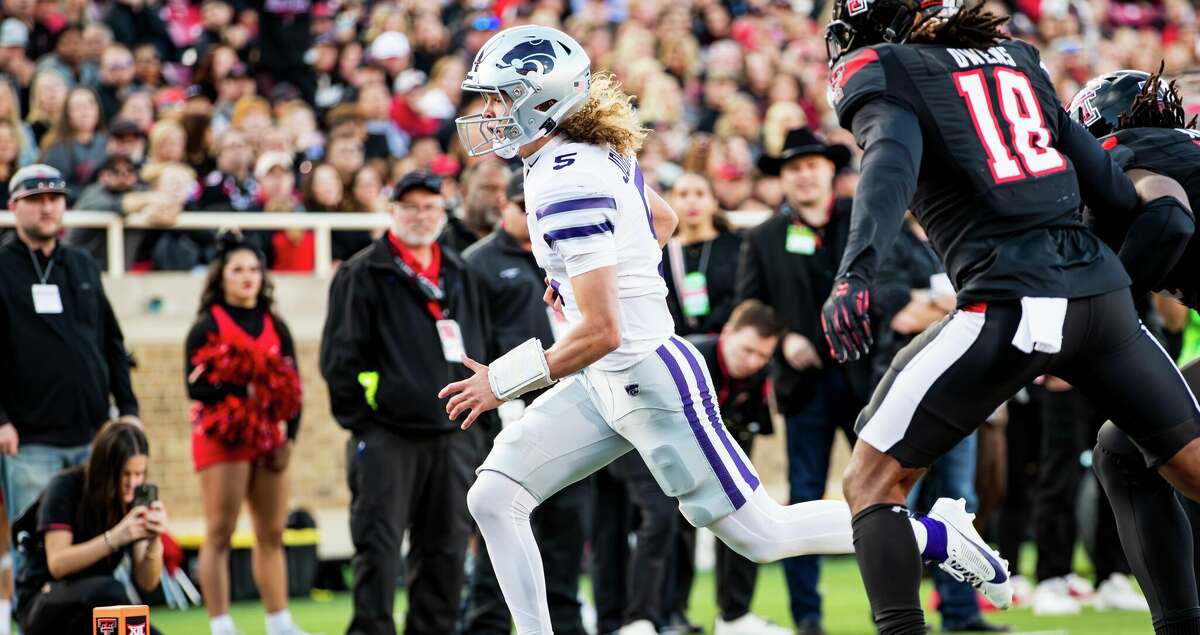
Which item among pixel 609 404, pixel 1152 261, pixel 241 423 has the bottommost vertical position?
pixel 241 423

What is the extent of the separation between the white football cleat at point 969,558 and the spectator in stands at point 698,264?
431 cm

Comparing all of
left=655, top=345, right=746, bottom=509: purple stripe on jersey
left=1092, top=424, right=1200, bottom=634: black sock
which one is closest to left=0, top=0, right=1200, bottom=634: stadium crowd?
left=1092, top=424, right=1200, bottom=634: black sock

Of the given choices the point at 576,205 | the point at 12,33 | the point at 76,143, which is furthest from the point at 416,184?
the point at 12,33

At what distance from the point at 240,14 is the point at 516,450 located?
35.4 feet

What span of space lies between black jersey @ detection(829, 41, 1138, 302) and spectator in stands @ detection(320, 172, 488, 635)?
332 centimetres

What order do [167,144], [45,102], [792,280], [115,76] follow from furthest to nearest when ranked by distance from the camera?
[115,76] → [45,102] → [167,144] → [792,280]

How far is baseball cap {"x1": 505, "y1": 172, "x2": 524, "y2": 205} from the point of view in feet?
28.4

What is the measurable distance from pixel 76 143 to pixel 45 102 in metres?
0.83

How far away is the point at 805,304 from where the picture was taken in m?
8.97

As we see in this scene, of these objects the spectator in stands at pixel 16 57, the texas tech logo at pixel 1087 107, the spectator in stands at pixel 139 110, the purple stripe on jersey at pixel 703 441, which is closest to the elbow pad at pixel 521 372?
the purple stripe on jersey at pixel 703 441

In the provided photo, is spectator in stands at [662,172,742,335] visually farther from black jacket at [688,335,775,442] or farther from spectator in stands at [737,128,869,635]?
black jacket at [688,335,775,442]

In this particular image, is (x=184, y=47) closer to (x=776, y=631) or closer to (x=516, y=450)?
(x=776, y=631)

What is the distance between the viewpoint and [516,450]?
18.5ft

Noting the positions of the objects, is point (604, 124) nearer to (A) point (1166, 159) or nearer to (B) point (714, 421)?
(B) point (714, 421)
